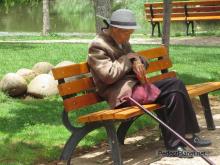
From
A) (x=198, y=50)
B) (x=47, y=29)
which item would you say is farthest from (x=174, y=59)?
A: (x=47, y=29)

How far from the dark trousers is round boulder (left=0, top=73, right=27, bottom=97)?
112 inches

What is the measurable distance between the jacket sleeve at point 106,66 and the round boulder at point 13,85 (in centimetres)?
267

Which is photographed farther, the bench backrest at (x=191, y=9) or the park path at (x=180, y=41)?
the bench backrest at (x=191, y=9)

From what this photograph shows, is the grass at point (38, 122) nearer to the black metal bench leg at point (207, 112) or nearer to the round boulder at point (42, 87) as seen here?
the round boulder at point (42, 87)

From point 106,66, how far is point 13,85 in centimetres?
283

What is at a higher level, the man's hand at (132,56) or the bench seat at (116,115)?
the man's hand at (132,56)

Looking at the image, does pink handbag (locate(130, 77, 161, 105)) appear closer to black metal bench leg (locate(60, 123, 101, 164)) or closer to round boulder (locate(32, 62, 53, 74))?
black metal bench leg (locate(60, 123, 101, 164))

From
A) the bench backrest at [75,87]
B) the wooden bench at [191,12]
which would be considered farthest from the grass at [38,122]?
the wooden bench at [191,12]

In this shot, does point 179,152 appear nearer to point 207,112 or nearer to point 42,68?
point 207,112

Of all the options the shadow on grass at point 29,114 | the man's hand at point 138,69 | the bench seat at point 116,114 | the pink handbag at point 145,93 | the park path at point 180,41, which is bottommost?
the park path at point 180,41

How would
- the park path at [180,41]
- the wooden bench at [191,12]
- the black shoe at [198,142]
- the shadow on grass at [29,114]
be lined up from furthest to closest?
the wooden bench at [191,12] < the park path at [180,41] < the shadow on grass at [29,114] < the black shoe at [198,142]

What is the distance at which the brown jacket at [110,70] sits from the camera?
17.8 ft

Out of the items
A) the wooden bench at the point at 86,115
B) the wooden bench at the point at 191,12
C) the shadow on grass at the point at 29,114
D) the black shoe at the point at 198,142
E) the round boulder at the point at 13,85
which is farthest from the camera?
the wooden bench at the point at 191,12

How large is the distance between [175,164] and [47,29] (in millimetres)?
15907
